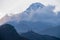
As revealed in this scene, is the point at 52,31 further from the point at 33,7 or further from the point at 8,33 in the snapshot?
the point at 8,33

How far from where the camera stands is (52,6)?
4.34 ft

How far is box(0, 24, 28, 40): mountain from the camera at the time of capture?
1.37 m

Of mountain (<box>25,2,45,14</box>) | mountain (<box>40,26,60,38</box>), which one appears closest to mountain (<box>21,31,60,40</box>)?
mountain (<box>40,26,60,38</box>)

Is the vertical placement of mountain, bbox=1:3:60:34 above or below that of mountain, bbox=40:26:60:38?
above

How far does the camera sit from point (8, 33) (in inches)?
55.1

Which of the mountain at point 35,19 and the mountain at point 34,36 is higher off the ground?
the mountain at point 35,19

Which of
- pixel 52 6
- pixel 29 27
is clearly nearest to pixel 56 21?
pixel 52 6

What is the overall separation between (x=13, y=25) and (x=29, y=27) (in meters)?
0.15

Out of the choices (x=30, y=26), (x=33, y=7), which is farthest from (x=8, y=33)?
(x=33, y=7)

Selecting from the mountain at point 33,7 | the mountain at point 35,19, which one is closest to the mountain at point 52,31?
the mountain at point 35,19

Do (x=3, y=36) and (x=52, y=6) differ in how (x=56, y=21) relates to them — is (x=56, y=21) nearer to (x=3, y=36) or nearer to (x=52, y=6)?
(x=52, y=6)

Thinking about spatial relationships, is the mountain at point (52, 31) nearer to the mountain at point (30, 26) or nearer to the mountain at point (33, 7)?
the mountain at point (30, 26)

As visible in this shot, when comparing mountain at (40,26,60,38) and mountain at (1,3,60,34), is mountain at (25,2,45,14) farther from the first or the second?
mountain at (40,26,60,38)

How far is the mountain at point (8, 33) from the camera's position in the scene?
1.37 m
